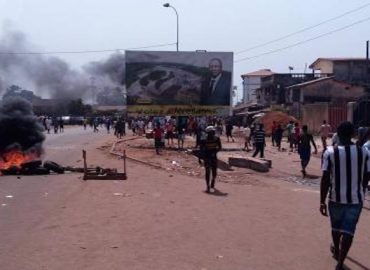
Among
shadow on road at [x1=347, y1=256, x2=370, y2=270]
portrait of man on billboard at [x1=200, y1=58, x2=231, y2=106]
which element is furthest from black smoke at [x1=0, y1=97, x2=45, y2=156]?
shadow on road at [x1=347, y1=256, x2=370, y2=270]

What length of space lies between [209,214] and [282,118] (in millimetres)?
41274

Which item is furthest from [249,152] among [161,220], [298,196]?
[161,220]

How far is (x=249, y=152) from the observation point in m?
29.5

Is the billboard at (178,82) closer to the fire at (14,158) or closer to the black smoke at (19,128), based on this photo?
the black smoke at (19,128)

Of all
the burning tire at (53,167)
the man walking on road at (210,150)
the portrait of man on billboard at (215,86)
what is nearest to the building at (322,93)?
the portrait of man on billboard at (215,86)

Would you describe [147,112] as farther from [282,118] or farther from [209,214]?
[209,214]

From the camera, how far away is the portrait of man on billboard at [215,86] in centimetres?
3469

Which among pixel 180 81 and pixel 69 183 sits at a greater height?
pixel 180 81

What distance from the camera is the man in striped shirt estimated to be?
20.7ft

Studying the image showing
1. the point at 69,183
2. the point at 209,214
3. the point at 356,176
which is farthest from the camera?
the point at 69,183

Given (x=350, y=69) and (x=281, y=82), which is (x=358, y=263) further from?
(x=281, y=82)

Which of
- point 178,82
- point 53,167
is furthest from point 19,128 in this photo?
point 178,82

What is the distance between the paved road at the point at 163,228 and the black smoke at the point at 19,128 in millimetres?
6804

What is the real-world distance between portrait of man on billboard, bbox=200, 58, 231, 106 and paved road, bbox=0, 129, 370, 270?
64.4ft
